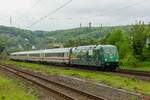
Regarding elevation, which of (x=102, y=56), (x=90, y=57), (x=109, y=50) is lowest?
(x=90, y=57)

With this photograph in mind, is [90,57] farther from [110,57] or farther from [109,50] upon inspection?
[110,57]

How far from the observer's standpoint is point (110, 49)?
43.8m

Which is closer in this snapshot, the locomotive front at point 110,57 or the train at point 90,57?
the locomotive front at point 110,57

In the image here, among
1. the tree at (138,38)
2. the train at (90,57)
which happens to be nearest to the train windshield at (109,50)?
the train at (90,57)

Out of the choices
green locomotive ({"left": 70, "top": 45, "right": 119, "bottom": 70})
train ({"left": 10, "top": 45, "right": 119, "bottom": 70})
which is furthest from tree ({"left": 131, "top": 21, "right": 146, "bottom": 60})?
green locomotive ({"left": 70, "top": 45, "right": 119, "bottom": 70})

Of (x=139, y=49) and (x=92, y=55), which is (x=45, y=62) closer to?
(x=139, y=49)

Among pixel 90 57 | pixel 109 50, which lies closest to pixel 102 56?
pixel 109 50

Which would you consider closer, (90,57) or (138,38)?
(90,57)

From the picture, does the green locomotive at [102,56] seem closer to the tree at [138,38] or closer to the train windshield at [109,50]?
the train windshield at [109,50]

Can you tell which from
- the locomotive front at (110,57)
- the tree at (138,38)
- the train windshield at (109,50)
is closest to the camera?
the locomotive front at (110,57)

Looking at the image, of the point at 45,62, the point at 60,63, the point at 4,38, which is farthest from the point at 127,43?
the point at 4,38

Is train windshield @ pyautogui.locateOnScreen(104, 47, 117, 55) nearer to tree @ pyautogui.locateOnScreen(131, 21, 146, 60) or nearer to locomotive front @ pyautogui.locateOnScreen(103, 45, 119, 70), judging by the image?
locomotive front @ pyautogui.locateOnScreen(103, 45, 119, 70)

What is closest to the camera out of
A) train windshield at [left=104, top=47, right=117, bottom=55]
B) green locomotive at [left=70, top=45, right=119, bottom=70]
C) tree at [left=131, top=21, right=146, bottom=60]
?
green locomotive at [left=70, top=45, right=119, bottom=70]

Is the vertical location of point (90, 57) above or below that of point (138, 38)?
below
